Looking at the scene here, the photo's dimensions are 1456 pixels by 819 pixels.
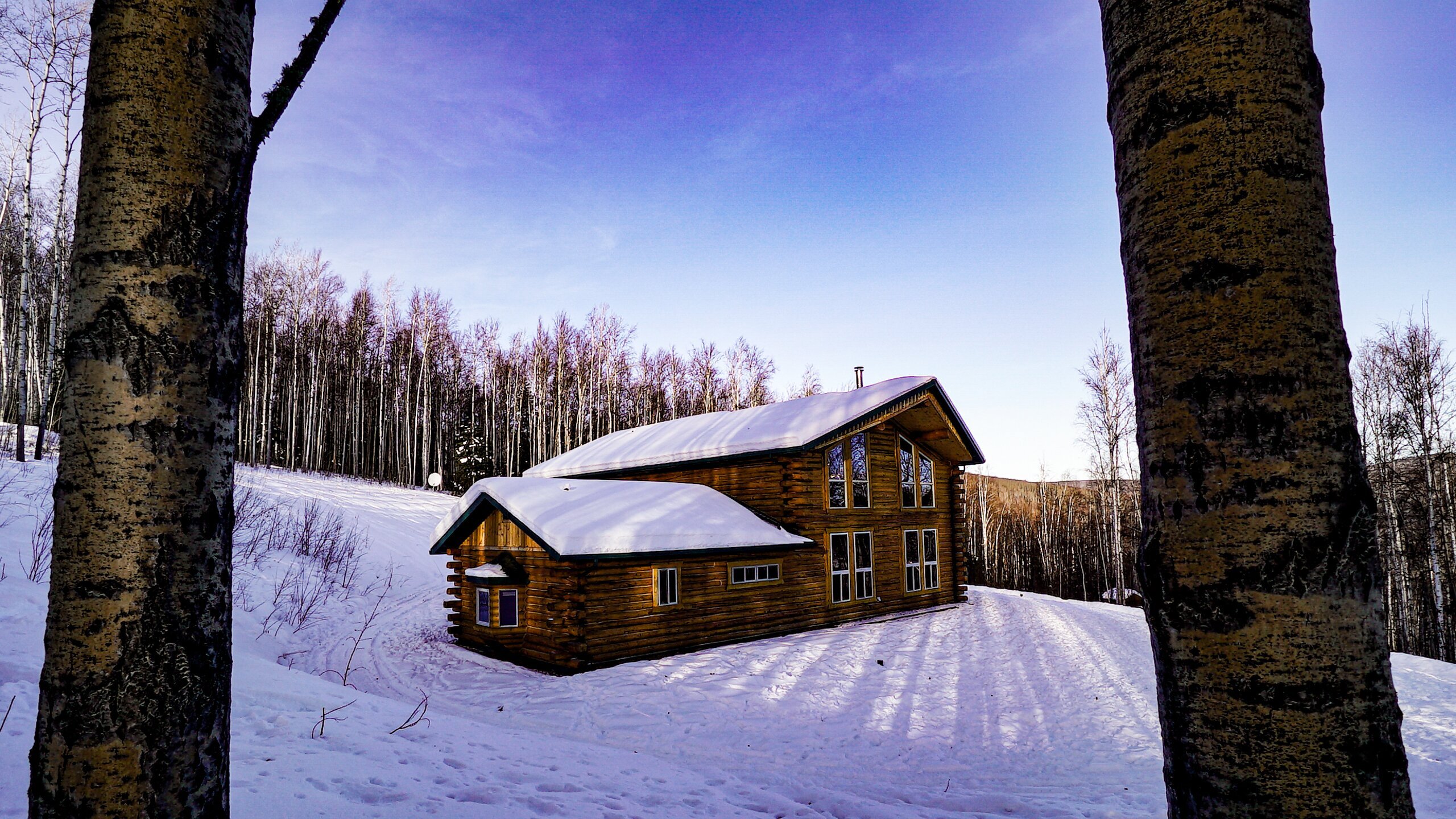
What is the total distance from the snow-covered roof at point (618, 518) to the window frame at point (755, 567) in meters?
0.50

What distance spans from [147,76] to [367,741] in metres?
5.08

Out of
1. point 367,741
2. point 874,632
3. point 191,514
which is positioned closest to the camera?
point 191,514

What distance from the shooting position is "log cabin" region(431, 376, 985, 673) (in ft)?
39.5

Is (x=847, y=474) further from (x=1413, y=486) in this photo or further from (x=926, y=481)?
(x=1413, y=486)

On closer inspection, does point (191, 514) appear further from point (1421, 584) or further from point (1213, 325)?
point (1421, 584)

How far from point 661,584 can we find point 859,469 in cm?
671

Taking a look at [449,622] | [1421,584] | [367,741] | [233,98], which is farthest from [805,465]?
[1421,584]

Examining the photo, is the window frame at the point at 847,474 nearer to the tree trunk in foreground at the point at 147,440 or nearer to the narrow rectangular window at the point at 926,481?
the narrow rectangular window at the point at 926,481

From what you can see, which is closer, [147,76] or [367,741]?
[147,76]

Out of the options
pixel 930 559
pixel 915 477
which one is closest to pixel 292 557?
pixel 915 477

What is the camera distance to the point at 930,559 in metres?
19.2

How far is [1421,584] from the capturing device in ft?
74.9

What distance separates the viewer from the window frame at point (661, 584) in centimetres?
1259

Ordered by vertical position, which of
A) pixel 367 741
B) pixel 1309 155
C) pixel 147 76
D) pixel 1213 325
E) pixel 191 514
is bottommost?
pixel 367 741
